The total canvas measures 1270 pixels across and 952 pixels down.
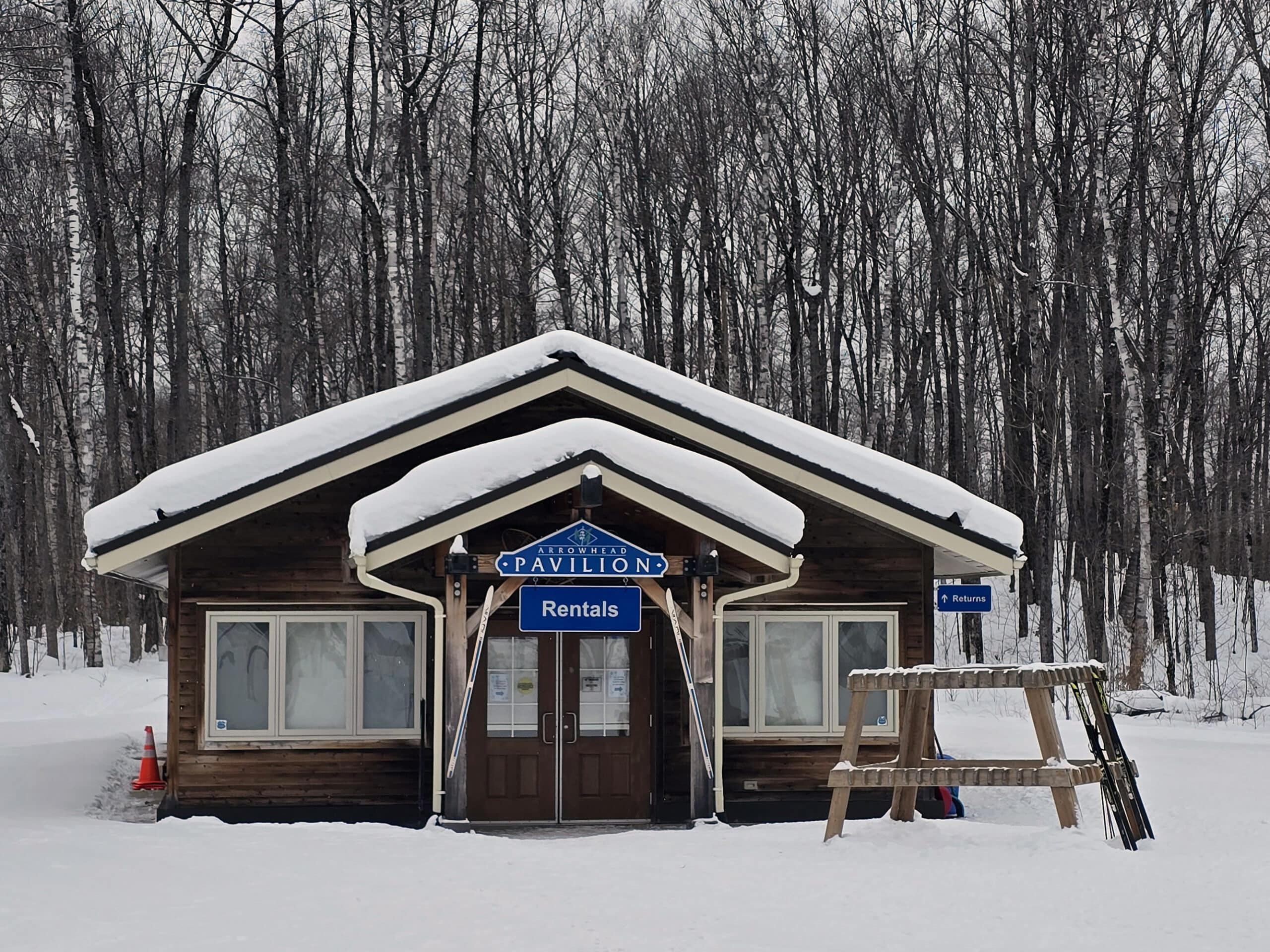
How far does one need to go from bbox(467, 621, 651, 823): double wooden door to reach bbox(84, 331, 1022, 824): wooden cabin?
20mm

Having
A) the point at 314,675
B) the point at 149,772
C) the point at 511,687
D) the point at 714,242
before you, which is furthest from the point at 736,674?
the point at 714,242

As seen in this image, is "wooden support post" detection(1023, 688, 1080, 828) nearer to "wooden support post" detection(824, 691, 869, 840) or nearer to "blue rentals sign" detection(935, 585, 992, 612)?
"wooden support post" detection(824, 691, 869, 840)

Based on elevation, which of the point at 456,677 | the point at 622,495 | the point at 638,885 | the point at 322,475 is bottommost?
the point at 638,885

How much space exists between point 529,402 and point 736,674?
130 inches

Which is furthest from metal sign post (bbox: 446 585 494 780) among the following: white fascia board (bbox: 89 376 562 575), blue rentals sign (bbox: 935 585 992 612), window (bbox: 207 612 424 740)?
blue rentals sign (bbox: 935 585 992 612)

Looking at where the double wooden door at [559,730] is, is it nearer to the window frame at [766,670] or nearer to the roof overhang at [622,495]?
the window frame at [766,670]

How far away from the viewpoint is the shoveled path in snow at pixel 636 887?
24.7 feet

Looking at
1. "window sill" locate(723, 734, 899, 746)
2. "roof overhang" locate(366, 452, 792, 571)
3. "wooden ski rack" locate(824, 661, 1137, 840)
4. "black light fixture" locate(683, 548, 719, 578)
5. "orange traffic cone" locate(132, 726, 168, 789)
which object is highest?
"roof overhang" locate(366, 452, 792, 571)

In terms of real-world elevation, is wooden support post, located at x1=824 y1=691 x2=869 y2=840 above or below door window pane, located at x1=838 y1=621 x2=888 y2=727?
below

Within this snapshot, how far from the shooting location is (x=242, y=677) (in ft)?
41.7

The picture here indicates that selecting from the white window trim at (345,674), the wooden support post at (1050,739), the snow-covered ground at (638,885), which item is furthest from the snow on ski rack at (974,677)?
the white window trim at (345,674)

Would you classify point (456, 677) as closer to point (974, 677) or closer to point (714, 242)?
point (974, 677)

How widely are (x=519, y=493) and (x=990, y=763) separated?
430cm

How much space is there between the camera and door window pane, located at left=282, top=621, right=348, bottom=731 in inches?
502
